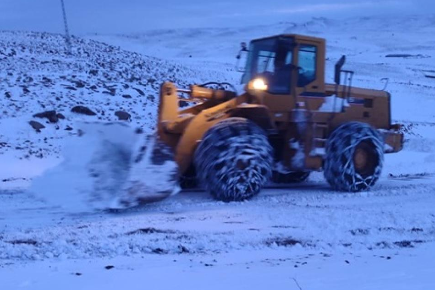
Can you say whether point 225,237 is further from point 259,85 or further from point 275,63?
point 275,63

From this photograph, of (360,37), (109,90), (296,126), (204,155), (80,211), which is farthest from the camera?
(360,37)

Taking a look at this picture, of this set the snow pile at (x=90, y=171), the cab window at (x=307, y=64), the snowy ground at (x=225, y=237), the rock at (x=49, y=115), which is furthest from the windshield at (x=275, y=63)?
the rock at (x=49, y=115)

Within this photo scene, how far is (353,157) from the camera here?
36.7 ft

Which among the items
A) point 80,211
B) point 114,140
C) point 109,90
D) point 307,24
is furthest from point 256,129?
point 307,24

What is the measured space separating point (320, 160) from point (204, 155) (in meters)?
2.31

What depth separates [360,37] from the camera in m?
59.1

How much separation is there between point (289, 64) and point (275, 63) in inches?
9.5

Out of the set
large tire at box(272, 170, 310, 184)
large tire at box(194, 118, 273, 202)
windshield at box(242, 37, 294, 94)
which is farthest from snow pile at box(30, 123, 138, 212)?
large tire at box(272, 170, 310, 184)

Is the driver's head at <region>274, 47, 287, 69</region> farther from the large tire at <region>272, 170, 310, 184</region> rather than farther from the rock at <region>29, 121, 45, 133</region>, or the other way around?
the rock at <region>29, 121, 45, 133</region>

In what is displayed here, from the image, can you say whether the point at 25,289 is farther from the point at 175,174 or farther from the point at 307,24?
the point at 307,24

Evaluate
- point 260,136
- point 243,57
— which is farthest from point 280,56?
point 260,136

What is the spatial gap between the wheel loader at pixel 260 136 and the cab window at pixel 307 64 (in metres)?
0.02

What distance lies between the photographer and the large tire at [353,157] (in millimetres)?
10984

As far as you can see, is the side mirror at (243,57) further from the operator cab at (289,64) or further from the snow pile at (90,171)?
the snow pile at (90,171)
